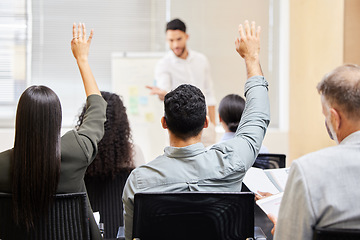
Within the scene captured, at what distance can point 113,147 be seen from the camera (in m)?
2.67

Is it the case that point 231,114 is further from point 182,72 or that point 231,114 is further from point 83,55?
point 182,72

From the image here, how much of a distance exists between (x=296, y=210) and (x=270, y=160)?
4.62 ft

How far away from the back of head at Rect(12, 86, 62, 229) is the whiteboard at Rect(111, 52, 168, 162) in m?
4.15

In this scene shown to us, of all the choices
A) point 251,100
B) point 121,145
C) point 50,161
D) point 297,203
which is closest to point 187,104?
point 251,100

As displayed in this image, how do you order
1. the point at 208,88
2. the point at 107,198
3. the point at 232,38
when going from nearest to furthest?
the point at 107,198 < the point at 208,88 < the point at 232,38

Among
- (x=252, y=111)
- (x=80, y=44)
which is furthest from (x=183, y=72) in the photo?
(x=252, y=111)

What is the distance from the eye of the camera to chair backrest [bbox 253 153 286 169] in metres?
2.57

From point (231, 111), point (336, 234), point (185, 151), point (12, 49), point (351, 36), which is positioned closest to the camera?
point (336, 234)

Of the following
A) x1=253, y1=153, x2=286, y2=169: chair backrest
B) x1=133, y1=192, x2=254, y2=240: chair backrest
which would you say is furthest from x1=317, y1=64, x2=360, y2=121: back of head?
x1=253, y1=153, x2=286, y2=169: chair backrest

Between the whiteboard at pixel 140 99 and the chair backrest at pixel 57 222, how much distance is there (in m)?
4.15

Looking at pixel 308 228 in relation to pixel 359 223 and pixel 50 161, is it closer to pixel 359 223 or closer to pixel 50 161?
pixel 359 223

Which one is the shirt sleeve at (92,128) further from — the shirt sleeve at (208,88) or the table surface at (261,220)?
the shirt sleeve at (208,88)

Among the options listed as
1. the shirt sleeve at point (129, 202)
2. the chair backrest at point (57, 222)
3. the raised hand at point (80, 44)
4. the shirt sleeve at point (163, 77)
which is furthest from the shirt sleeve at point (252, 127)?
the shirt sleeve at point (163, 77)

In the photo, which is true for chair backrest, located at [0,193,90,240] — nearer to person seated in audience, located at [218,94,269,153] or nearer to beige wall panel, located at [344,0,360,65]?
person seated in audience, located at [218,94,269,153]
